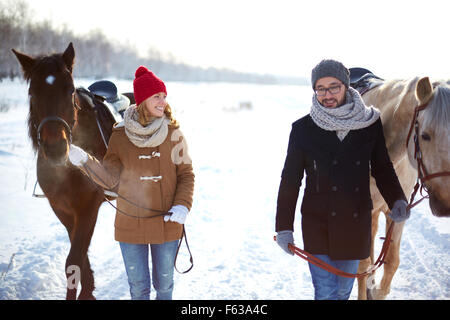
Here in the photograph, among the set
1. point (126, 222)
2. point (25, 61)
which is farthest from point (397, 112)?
point (25, 61)

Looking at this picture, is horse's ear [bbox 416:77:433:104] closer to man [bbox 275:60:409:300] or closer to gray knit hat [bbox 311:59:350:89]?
man [bbox 275:60:409:300]

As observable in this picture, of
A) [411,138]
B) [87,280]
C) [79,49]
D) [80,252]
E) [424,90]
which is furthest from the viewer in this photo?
[79,49]

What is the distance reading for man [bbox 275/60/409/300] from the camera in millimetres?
1877

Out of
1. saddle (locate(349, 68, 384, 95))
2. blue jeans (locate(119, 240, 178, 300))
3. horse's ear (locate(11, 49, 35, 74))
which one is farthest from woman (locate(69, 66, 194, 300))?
saddle (locate(349, 68, 384, 95))

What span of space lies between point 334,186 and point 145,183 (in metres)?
1.27

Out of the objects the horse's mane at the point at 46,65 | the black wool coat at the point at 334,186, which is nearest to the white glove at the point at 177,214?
the black wool coat at the point at 334,186

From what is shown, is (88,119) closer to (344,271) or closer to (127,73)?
(344,271)

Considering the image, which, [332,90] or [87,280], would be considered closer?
[332,90]

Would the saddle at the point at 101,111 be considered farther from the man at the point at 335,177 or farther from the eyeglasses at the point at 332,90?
the eyeglasses at the point at 332,90

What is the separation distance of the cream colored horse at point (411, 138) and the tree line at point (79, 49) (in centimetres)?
300

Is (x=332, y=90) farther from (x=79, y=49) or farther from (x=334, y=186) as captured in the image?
(x=79, y=49)

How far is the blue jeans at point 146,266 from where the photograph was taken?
6.88 ft

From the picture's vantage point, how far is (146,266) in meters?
2.16
